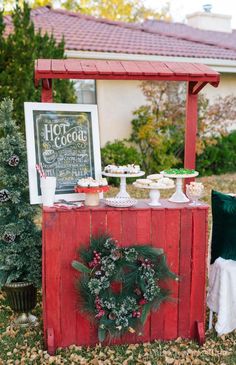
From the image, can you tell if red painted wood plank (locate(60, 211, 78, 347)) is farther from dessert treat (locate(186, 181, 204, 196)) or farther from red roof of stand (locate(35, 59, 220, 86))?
red roof of stand (locate(35, 59, 220, 86))

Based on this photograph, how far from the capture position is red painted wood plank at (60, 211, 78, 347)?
11.5ft

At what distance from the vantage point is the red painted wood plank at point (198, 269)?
3646 mm

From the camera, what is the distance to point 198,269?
3.71m

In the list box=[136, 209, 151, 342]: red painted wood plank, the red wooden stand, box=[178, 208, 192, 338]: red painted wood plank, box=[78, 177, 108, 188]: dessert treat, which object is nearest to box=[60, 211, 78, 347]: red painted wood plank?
the red wooden stand

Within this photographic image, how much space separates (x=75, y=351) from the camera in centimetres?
361

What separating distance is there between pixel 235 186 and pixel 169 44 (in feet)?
15.2

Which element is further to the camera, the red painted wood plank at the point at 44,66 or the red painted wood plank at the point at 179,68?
the red painted wood plank at the point at 179,68

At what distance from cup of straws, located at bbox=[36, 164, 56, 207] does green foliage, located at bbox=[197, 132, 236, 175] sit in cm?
875

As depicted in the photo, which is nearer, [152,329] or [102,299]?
[102,299]

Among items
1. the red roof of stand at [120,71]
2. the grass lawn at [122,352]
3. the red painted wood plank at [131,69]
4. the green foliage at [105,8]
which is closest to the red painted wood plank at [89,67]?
the red roof of stand at [120,71]

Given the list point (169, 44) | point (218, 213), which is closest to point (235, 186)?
point (169, 44)

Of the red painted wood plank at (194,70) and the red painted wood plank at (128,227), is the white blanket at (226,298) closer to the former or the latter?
the red painted wood plank at (128,227)

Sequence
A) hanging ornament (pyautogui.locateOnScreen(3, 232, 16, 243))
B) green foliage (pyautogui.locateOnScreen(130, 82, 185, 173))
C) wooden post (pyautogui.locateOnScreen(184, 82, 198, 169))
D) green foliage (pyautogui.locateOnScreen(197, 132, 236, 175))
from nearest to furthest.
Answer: hanging ornament (pyautogui.locateOnScreen(3, 232, 16, 243)) → wooden post (pyautogui.locateOnScreen(184, 82, 198, 169)) → green foliage (pyautogui.locateOnScreen(130, 82, 185, 173)) → green foliage (pyautogui.locateOnScreen(197, 132, 236, 175))

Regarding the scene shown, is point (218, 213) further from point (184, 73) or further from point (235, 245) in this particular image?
point (184, 73)
